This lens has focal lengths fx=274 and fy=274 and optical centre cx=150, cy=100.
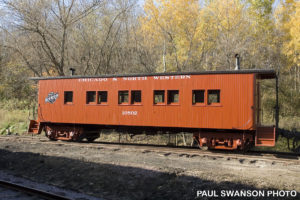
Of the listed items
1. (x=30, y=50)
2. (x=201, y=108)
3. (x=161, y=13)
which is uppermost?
(x=161, y=13)

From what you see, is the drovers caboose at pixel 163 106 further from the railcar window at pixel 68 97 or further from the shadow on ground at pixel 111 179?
the shadow on ground at pixel 111 179

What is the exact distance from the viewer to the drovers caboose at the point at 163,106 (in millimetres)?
11133

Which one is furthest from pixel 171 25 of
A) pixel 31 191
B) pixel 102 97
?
pixel 31 191

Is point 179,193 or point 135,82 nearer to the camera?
point 179,193

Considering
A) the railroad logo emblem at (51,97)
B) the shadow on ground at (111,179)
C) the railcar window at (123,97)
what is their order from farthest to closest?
the railroad logo emblem at (51,97)
the railcar window at (123,97)
the shadow on ground at (111,179)

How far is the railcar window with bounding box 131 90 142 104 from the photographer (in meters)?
13.0

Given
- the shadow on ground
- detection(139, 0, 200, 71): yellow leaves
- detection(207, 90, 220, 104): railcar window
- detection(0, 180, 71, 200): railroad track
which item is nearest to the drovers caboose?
detection(207, 90, 220, 104): railcar window

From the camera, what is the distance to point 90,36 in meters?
24.5

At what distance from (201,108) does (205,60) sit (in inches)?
615

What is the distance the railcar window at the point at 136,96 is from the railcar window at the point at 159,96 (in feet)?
2.49

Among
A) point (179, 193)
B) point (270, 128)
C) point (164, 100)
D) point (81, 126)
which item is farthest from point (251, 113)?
point (81, 126)

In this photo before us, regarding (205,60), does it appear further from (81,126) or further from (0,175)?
(0,175)

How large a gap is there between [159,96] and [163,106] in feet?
2.69

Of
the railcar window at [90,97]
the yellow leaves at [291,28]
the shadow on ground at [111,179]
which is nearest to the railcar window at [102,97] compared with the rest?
the railcar window at [90,97]
